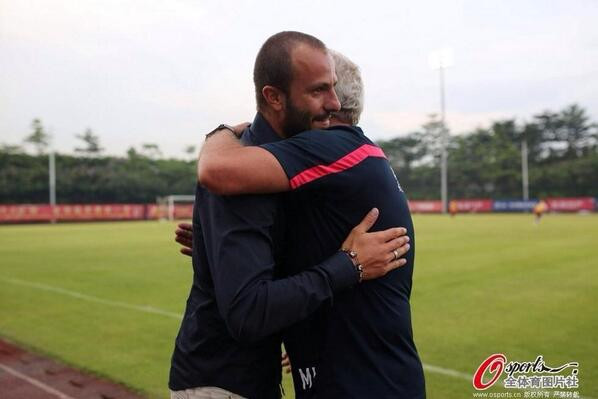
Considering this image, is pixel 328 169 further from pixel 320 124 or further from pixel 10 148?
pixel 10 148

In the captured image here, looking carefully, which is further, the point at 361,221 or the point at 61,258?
the point at 61,258

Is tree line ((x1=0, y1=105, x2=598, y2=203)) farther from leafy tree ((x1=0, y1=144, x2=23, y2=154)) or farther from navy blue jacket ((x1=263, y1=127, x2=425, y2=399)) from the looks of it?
navy blue jacket ((x1=263, y1=127, x2=425, y2=399))

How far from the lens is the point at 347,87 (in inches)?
82.3

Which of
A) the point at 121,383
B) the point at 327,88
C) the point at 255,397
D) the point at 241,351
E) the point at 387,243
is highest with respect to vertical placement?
the point at 327,88

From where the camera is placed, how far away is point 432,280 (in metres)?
A: 11.3

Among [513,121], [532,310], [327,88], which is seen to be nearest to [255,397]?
[327,88]

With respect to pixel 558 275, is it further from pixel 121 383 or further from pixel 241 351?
pixel 241 351

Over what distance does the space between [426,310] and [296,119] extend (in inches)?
280

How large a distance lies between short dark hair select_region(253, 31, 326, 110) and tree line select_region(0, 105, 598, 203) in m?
52.9

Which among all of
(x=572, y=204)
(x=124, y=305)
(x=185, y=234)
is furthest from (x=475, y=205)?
(x=185, y=234)

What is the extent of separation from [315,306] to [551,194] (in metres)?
67.1

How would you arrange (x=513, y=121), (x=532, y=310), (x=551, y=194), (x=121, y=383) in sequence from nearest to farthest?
1. (x=121, y=383)
2. (x=532, y=310)
3. (x=551, y=194)
4. (x=513, y=121)

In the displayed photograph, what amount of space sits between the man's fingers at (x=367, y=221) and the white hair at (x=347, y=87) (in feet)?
1.51

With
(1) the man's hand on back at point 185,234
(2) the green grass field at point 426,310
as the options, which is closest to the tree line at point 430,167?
(2) the green grass field at point 426,310
